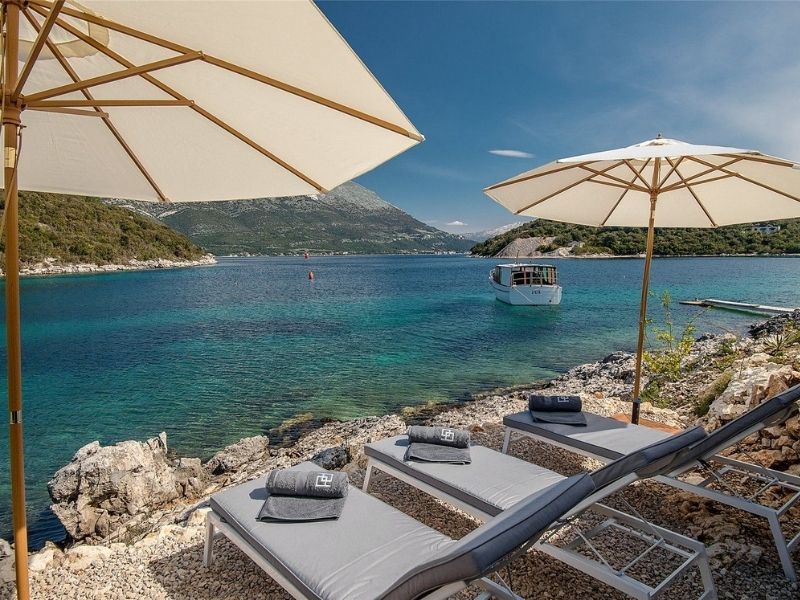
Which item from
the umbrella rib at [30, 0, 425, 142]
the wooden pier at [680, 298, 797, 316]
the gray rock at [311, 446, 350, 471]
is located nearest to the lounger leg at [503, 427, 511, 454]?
the gray rock at [311, 446, 350, 471]

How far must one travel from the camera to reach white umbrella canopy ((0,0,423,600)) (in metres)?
1.85

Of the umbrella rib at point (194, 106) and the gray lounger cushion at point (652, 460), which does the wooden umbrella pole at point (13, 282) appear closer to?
the umbrella rib at point (194, 106)

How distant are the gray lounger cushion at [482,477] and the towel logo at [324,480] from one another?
0.74m

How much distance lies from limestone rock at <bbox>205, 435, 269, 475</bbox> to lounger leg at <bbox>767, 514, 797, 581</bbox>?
20.6 feet

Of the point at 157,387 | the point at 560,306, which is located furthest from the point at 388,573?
the point at 560,306

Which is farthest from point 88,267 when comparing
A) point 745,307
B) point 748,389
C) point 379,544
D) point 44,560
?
point 748,389

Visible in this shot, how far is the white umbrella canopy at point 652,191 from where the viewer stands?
4.19m

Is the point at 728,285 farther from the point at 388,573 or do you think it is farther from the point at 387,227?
the point at 387,227

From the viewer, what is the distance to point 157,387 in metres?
12.2

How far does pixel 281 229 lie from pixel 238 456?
6020 inches

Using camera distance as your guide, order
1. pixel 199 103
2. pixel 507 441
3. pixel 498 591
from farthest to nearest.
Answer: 1. pixel 507 441
2. pixel 199 103
3. pixel 498 591

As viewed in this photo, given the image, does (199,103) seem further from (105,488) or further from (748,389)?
(748,389)

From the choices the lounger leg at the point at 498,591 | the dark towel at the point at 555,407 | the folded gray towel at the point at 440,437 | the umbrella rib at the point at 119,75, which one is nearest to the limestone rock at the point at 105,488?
the folded gray towel at the point at 440,437

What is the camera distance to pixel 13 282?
1.93 m
